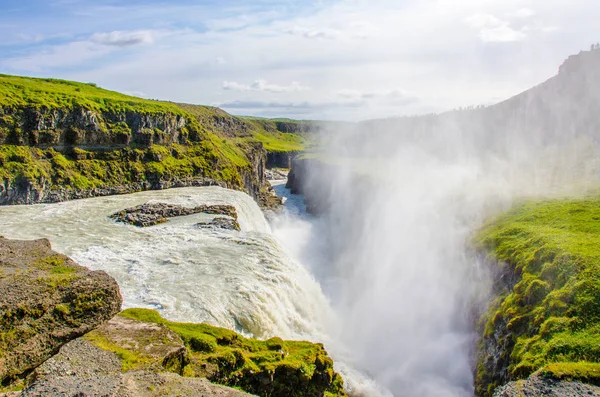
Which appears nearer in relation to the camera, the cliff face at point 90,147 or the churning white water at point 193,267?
the churning white water at point 193,267

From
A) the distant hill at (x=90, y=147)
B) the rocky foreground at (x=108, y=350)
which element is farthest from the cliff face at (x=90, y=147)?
the rocky foreground at (x=108, y=350)

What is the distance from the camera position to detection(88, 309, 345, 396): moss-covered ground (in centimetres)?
1479

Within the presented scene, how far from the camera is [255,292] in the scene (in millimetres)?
25781

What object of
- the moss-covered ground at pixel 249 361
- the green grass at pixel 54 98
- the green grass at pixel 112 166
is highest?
the green grass at pixel 54 98

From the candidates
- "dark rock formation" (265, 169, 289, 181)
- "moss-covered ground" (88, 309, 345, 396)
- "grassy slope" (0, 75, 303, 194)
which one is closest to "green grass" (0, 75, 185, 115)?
"grassy slope" (0, 75, 303, 194)

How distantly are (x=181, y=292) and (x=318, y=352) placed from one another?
9854mm

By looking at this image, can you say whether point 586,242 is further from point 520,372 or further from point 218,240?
point 218,240

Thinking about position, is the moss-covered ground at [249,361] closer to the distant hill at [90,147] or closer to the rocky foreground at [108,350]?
the rocky foreground at [108,350]

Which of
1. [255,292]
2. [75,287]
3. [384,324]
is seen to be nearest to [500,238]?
[384,324]

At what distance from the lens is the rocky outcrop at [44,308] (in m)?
12.7

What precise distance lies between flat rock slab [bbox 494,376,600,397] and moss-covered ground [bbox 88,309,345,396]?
7.22m

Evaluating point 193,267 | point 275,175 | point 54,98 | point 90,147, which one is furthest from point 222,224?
point 275,175

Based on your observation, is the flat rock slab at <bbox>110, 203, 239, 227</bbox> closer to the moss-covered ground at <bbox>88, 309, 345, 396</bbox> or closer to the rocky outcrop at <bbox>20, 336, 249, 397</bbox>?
the moss-covered ground at <bbox>88, 309, 345, 396</bbox>

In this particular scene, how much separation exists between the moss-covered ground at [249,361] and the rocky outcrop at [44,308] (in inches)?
43.6
